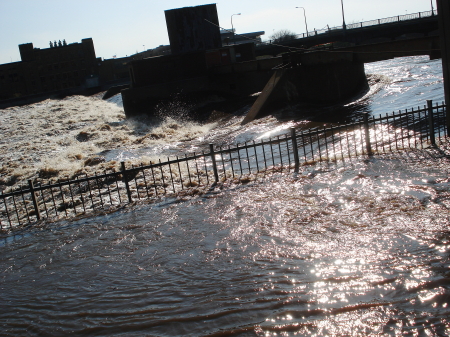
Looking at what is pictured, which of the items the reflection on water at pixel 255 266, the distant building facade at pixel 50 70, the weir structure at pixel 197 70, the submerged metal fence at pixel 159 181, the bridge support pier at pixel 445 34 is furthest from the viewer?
the distant building facade at pixel 50 70

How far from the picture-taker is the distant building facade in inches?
3024

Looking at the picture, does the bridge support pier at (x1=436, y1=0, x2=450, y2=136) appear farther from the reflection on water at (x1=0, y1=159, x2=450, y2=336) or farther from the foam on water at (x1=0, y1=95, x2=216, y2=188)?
the foam on water at (x1=0, y1=95, x2=216, y2=188)

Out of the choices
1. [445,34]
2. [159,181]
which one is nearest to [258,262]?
[159,181]

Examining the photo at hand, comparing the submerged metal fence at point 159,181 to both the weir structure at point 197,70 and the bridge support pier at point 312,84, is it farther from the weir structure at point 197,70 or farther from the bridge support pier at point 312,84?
the weir structure at point 197,70

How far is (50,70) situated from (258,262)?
80979 mm

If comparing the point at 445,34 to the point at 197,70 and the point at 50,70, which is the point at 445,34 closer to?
the point at 197,70

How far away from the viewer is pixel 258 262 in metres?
6.82

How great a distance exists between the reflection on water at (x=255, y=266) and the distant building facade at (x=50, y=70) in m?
70.1

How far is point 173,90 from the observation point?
127 ft

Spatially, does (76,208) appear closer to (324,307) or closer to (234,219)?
(234,219)

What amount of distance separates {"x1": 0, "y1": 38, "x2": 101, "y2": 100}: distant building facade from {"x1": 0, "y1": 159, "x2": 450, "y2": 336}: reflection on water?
70.1 meters

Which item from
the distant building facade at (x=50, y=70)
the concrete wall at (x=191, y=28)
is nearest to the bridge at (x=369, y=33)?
the concrete wall at (x=191, y=28)

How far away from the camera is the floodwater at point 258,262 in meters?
5.27

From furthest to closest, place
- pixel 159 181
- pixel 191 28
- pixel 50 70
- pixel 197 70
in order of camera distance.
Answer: pixel 50 70 < pixel 191 28 < pixel 197 70 < pixel 159 181
